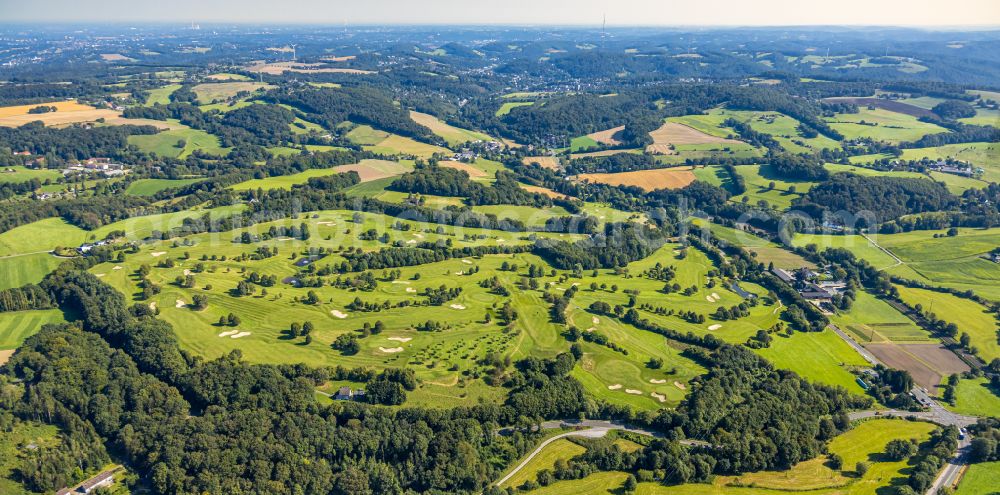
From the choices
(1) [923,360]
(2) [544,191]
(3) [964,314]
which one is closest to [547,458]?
(1) [923,360]

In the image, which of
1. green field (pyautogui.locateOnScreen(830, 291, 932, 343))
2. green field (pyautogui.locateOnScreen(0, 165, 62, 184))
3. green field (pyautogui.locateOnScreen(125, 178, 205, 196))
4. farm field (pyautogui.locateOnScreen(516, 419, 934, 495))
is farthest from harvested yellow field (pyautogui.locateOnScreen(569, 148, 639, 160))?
green field (pyautogui.locateOnScreen(0, 165, 62, 184))

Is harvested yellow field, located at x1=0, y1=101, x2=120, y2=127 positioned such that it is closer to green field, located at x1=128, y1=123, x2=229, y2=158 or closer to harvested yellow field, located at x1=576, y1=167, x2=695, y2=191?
green field, located at x1=128, y1=123, x2=229, y2=158

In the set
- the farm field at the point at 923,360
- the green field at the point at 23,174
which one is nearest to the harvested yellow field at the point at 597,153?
the farm field at the point at 923,360

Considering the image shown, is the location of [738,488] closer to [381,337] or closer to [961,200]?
[381,337]

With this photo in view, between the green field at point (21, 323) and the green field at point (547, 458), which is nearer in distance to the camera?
the green field at point (547, 458)

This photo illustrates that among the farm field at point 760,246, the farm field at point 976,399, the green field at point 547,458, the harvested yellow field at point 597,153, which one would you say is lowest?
the green field at point 547,458

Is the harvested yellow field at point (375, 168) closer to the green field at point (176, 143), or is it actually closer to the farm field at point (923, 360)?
the green field at point (176, 143)
